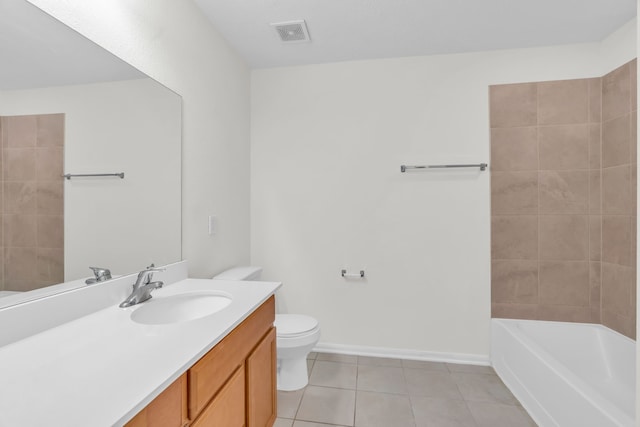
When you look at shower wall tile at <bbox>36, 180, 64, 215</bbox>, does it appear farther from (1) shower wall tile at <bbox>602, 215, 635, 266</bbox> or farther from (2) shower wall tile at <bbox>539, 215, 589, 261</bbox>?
(1) shower wall tile at <bbox>602, 215, 635, 266</bbox>

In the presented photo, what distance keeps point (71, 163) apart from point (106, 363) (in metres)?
0.78

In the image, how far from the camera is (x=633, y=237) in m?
1.88

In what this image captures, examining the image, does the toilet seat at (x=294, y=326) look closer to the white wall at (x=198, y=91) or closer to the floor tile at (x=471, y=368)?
the white wall at (x=198, y=91)

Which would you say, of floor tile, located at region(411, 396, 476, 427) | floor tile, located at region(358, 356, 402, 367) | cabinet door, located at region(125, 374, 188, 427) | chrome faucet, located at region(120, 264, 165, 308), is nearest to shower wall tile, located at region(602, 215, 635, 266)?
floor tile, located at region(411, 396, 476, 427)

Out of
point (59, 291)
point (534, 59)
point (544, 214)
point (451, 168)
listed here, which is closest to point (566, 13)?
point (534, 59)

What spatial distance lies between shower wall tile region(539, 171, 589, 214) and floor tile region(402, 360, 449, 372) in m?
1.38

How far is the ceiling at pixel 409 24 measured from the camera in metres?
1.77

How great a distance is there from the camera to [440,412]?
68.7 inches

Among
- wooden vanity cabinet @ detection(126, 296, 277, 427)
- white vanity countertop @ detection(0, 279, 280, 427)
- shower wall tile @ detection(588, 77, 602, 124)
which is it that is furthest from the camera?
shower wall tile @ detection(588, 77, 602, 124)

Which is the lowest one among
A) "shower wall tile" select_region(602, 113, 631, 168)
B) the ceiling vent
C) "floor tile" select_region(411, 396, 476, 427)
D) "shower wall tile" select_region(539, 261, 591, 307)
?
"floor tile" select_region(411, 396, 476, 427)

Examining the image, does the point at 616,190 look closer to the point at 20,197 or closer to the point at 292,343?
the point at 292,343

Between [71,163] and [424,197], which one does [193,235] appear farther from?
[424,197]

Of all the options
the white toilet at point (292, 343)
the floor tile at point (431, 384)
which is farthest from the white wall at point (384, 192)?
the white toilet at point (292, 343)

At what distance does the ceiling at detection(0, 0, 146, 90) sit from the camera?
0.91 meters
